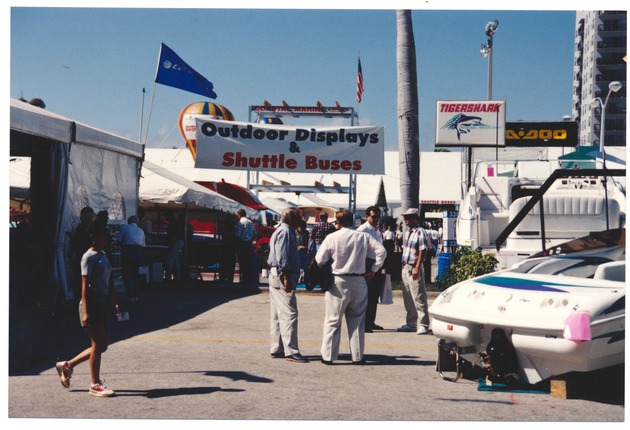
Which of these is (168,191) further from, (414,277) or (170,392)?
(170,392)

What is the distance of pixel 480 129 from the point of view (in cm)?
2316

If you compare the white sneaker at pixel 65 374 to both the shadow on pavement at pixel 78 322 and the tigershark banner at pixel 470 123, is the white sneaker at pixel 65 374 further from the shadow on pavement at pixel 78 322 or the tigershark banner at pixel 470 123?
the tigershark banner at pixel 470 123

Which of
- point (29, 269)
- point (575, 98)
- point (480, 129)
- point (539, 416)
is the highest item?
point (575, 98)

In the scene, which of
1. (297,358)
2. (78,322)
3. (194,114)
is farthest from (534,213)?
(194,114)

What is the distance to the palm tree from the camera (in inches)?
663

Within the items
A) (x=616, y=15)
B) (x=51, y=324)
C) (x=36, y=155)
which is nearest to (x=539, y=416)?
(x=51, y=324)

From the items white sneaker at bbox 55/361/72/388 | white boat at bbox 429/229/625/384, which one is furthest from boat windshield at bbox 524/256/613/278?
white sneaker at bbox 55/361/72/388

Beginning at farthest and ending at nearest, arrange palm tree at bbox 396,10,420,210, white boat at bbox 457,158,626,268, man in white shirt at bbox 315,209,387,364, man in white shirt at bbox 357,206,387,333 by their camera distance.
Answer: palm tree at bbox 396,10,420,210
white boat at bbox 457,158,626,268
man in white shirt at bbox 357,206,387,333
man in white shirt at bbox 315,209,387,364

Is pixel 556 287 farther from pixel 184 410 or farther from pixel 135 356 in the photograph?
pixel 135 356

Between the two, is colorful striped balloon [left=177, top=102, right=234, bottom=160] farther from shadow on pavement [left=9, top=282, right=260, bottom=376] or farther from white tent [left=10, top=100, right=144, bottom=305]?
white tent [left=10, top=100, right=144, bottom=305]

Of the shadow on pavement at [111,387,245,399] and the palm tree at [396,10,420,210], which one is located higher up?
the palm tree at [396,10,420,210]

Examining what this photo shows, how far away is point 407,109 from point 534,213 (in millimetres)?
3169

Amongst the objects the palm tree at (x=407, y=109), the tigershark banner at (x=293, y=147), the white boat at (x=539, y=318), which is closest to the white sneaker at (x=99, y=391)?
the white boat at (x=539, y=318)

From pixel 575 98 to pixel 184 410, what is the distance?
422ft
